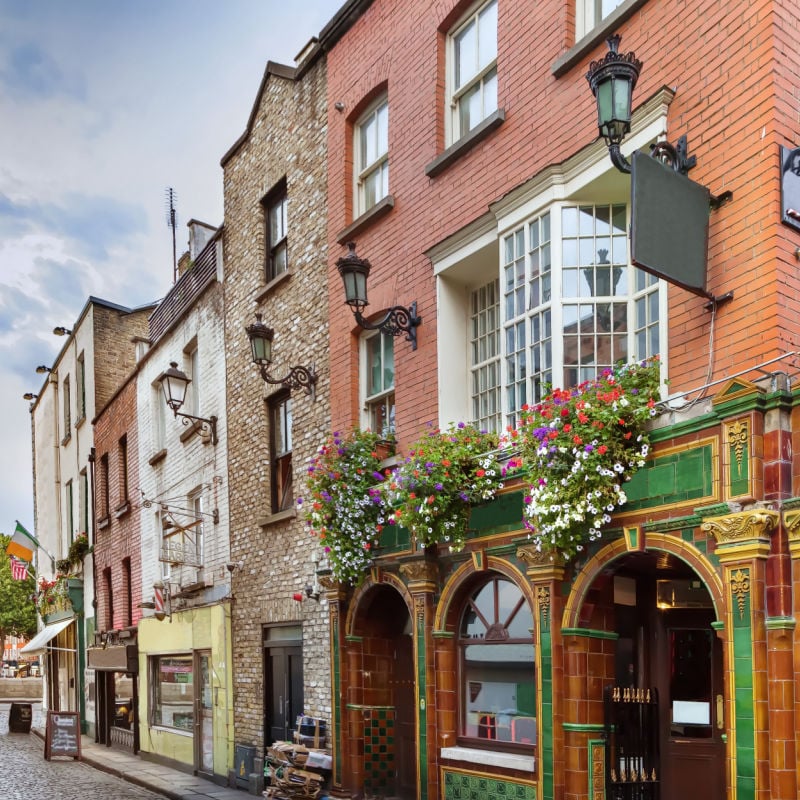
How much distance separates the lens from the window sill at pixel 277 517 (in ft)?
45.5

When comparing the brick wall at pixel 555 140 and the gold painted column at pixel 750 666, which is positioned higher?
the brick wall at pixel 555 140

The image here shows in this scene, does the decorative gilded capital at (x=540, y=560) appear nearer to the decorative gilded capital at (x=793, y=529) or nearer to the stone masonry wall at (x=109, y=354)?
the decorative gilded capital at (x=793, y=529)

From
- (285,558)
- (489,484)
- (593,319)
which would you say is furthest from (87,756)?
(593,319)

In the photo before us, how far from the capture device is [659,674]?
9.07 metres

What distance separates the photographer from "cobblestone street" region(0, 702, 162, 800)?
49.4ft

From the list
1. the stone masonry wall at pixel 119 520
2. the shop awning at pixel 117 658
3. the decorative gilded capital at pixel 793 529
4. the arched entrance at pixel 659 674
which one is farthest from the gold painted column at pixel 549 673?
the stone masonry wall at pixel 119 520

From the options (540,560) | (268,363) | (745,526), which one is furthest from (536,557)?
(268,363)

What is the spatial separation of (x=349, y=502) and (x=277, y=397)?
3828mm

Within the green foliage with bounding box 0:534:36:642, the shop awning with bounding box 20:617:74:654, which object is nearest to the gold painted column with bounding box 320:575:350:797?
the shop awning with bounding box 20:617:74:654

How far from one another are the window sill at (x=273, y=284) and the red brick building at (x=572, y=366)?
1.43 meters

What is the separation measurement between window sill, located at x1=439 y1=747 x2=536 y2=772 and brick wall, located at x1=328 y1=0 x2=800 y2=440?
345cm

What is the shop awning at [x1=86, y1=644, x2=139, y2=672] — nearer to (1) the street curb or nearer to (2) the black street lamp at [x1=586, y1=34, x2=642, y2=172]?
(1) the street curb

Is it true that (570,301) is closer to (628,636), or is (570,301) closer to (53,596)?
(628,636)

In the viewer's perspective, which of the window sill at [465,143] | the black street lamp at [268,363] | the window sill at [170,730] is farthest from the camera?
the window sill at [170,730]
